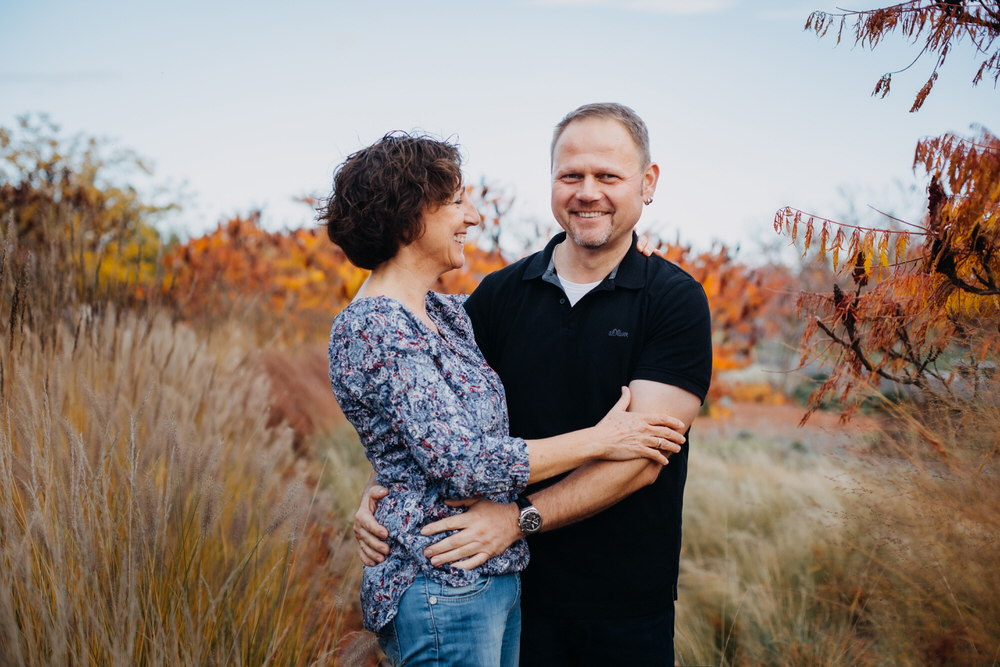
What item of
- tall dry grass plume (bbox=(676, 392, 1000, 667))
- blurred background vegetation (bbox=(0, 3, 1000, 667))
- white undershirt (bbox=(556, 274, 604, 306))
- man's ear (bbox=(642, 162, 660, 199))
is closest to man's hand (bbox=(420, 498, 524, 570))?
blurred background vegetation (bbox=(0, 3, 1000, 667))

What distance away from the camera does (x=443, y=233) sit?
7.22 ft

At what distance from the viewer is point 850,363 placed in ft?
9.10

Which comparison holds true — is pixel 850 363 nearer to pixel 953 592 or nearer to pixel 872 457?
pixel 872 457

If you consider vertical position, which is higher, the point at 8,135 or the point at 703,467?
the point at 8,135

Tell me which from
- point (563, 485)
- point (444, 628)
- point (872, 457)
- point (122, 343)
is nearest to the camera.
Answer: point (444, 628)

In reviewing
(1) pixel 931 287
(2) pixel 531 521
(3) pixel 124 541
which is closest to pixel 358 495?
(3) pixel 124 541

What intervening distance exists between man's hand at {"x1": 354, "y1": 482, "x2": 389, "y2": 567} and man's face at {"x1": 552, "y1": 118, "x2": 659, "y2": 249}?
120 cm

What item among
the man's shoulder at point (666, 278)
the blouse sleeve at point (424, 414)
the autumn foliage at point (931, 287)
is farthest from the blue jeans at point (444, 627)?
the autumn foliage at point (931, 287)

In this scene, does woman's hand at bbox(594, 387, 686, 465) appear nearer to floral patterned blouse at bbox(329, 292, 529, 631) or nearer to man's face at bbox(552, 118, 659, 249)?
floral patterned blouse at bbox(329, 292, 529, 631)

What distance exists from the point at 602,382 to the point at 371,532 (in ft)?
3.19

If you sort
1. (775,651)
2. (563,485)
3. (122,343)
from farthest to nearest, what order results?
(122,343) → (775,651) → (563,485)

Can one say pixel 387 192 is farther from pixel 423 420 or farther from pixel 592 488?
pixel 592 488

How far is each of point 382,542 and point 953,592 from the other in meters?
2.31

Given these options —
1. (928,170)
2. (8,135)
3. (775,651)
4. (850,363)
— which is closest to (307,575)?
(775,651)
